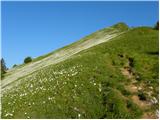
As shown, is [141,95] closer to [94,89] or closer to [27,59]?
[94,89]

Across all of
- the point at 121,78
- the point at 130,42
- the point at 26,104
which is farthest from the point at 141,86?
the point at 130,42

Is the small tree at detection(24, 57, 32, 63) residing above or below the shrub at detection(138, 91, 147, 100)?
above

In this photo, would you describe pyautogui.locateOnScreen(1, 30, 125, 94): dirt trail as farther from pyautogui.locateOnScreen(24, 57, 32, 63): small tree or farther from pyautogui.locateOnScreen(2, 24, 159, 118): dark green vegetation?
pyautogui.locateOnScreen(2, 24, 159, 118): dark green vegetation

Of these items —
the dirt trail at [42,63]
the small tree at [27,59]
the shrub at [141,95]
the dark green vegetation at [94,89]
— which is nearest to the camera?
the dark green vegetation at [94,89]

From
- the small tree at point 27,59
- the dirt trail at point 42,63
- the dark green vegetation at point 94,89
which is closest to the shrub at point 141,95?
the dark green vegetation at point 94,89

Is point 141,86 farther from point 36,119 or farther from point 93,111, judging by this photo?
point 36,119

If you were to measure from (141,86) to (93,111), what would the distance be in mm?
6571

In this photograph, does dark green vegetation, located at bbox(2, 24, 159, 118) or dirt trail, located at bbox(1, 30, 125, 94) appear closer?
dark green vegetation, located at bbox(2, 24, 159, 118)

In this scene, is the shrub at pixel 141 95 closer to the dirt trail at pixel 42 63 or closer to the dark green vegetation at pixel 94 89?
the dark green vegetation at pixel 94 89

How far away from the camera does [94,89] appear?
38531 millimetres

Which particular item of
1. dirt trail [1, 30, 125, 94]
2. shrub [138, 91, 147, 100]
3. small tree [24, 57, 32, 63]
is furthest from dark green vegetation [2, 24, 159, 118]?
small tree [24, 57, 32, 63]

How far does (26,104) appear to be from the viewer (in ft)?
120

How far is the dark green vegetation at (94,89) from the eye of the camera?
114ft

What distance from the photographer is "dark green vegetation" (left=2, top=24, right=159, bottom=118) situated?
34.7 m
